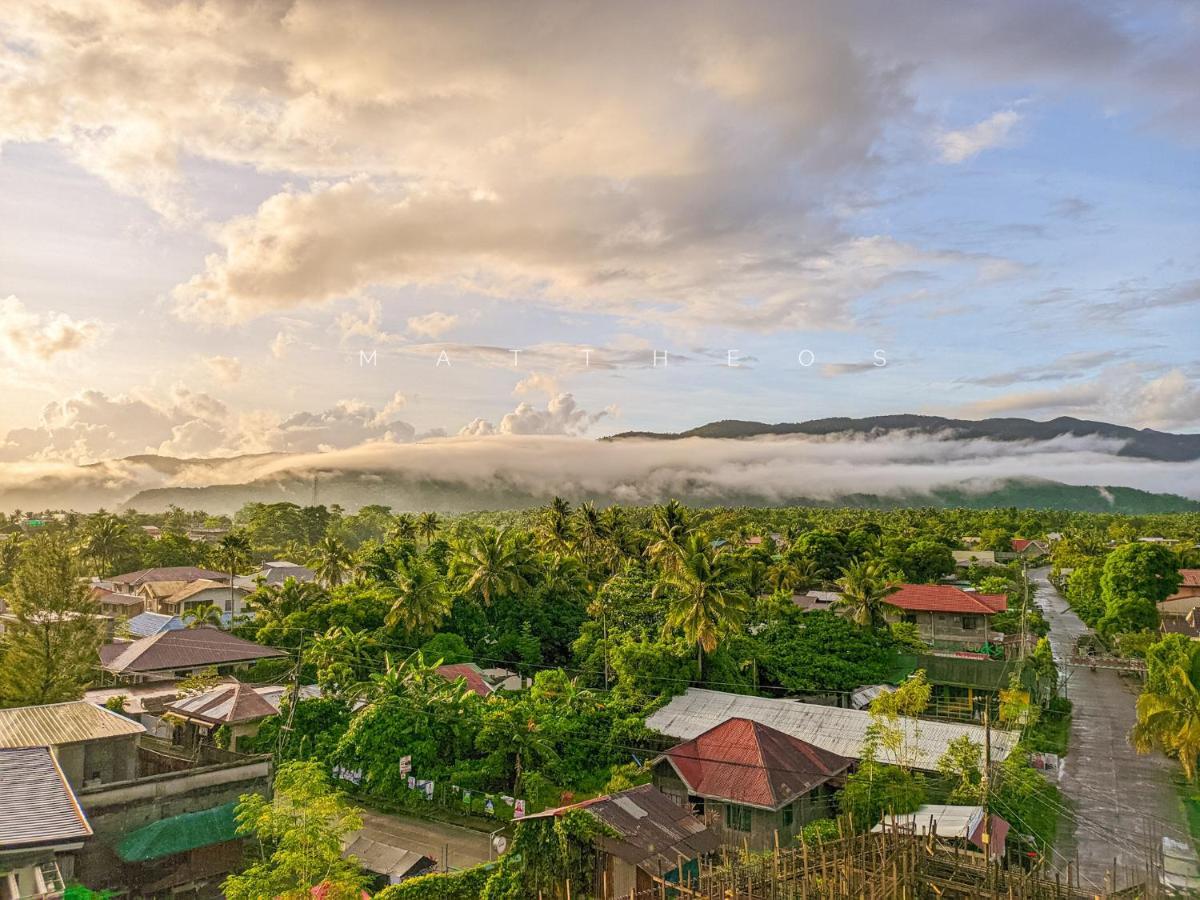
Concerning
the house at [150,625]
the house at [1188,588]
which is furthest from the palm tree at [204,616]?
the house at [1188,588]

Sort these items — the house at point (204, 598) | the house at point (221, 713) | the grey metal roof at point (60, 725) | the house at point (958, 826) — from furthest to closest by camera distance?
the house at point (204, 598) < the house at point (221, 713) < the grey metal roof at point (60, 725) < the house at point (958, 826)

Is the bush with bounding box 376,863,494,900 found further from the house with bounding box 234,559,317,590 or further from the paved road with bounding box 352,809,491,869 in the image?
the house with bounding box 234,559,317,590

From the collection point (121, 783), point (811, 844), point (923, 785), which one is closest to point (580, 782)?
point (811, 844)

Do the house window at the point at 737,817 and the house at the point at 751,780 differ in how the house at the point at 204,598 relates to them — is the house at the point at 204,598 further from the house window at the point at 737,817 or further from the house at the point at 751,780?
the house window at the point at 737,817

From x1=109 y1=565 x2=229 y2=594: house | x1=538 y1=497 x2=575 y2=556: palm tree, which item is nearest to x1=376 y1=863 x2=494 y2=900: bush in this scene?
x1=538 y1=497 x2=575 y2=556: palm tree

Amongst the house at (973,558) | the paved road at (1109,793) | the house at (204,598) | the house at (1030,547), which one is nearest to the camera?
the paved road at (1109,793)
